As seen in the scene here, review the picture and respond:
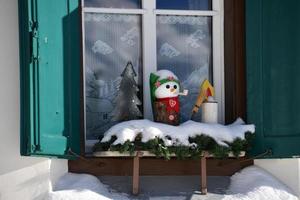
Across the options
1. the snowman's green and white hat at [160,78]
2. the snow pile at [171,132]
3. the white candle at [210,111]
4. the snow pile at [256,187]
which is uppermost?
the snowman's green and white hat at [160,78]

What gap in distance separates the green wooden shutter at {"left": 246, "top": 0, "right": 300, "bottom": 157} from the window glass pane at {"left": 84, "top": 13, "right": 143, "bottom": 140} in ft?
2.54

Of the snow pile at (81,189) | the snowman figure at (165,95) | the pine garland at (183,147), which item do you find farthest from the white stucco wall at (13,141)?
the snowman figure at (165,95)

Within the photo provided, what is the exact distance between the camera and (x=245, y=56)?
3.62 m

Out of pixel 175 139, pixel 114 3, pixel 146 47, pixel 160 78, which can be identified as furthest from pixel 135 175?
pixel 114 3

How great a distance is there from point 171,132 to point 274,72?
77 centimetres

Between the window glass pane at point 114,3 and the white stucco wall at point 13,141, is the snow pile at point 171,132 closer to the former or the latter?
the white stucco wall at point 13,141

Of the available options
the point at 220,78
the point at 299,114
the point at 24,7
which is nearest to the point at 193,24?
the point at 220,78

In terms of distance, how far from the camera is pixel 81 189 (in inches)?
126

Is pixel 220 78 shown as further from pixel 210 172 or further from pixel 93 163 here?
pixel 93 163

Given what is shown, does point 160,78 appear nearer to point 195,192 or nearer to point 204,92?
point 204,92

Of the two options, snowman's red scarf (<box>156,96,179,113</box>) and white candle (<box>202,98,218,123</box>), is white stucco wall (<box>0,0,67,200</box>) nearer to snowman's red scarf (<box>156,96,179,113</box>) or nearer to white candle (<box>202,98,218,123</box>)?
snowman's red scarf (<box>156,96,179,113</box>)

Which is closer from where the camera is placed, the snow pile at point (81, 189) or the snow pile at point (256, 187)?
the snow pile at point (81, 189)

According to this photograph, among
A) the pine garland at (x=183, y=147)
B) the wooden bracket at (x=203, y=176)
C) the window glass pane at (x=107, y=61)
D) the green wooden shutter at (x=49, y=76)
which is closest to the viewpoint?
the green wooden shutter at (x=49, y=76)

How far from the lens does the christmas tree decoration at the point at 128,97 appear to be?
349cm
